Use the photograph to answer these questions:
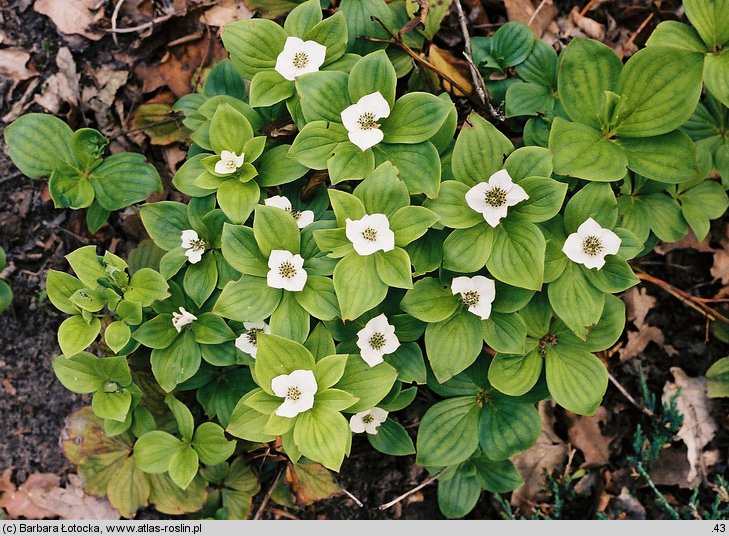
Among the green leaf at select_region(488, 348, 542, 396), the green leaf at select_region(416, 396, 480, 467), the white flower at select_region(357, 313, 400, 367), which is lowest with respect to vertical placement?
the green leaf at select_region(416, 396, 480, 467)

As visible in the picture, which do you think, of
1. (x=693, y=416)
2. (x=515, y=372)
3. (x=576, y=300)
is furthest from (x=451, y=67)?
(x=693, y=416)

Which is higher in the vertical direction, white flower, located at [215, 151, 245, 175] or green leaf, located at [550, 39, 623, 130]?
green leaf, located at [550, 39, 623, 130]

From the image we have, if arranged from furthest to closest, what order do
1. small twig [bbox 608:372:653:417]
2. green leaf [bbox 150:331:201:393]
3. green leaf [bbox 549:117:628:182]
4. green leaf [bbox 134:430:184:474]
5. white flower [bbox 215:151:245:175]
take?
small twig [bbox 608:372:653:417], green leaf [bbox 134:430:184:474], green leaf [bbox 150:331:201:393], white flower [bbox 215:151:245:175], green leaf [bbox 549:117:628:182]

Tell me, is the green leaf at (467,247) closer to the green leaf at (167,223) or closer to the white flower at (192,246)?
the white flower at (192,246)

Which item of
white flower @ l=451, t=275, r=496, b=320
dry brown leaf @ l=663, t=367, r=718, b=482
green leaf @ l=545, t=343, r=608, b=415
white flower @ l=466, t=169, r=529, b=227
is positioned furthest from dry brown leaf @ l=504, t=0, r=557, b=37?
dry brown leaf @ l=663, t=367, r=718, b=482

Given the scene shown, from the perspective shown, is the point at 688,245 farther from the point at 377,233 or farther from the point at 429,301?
the point at 377,233

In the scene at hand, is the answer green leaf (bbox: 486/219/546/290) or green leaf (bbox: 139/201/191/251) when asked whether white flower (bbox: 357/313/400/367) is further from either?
green leaf (bbox: 139/201/191/251)
